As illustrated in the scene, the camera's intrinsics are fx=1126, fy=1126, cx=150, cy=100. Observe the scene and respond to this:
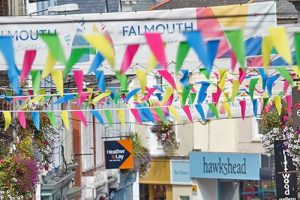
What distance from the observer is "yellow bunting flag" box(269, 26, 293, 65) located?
8430 millimetres

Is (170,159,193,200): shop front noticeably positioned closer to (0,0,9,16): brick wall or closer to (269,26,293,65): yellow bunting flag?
(0,0,9,16): brick wall

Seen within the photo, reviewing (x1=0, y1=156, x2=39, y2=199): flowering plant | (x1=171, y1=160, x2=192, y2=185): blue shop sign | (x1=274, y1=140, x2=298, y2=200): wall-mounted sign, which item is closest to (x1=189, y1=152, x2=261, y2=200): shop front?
(x1=171, y1=160, x2=192, y2=185): blue shop sign

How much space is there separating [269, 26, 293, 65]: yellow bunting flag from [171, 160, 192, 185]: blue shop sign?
28750mm

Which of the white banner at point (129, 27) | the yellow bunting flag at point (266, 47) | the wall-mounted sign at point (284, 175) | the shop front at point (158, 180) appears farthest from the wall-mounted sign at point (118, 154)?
the yellow bunting flag at point (266, 47)

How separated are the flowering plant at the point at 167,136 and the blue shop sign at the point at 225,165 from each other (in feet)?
2.60

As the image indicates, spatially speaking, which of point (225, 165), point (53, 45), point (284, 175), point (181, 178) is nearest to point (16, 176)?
point (284, 175)

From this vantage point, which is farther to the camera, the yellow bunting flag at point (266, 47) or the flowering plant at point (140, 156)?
the flowering plant at point (140, 156)

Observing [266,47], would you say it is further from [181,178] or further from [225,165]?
[181,178]

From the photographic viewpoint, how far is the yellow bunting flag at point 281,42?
8.43m

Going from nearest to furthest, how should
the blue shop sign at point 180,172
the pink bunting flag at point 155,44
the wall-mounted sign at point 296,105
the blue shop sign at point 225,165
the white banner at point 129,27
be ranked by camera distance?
the pink bunting flag at point 155,44 → the white banner at point 129,27 → the wall-mounted sign at point 296,105 → the blue shop sign at point 225,165 → the blue shop sign at point 180,172

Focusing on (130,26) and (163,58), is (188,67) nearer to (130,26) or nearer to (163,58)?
(130,26)

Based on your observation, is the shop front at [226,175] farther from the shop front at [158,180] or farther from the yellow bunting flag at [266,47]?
the yellow bunting flag at [266,47]

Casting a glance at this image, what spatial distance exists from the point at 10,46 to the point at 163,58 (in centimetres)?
139

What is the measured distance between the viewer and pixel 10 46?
9438 mm
